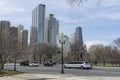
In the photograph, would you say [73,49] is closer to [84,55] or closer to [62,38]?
[84,55]

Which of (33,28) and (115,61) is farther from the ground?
(33,28)

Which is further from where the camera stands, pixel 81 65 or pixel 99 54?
pixel 99 54

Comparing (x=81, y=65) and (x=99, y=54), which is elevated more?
(x=99, y=54)

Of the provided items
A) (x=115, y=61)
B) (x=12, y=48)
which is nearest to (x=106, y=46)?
(x=115, y=61)

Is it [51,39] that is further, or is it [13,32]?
[51,39]

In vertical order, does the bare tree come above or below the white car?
above

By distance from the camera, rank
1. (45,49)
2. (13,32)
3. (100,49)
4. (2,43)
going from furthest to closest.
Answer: (45,49) → (100,49) → (13,32) → (2,43)

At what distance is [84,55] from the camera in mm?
130000

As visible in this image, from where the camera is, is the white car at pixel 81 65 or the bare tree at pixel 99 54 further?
the bare tree at pixel 99 54

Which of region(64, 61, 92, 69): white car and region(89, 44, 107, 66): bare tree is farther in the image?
region(89, 44, 107, 66): bare tree

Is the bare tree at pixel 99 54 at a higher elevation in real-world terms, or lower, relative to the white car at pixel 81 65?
higher

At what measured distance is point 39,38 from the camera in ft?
480

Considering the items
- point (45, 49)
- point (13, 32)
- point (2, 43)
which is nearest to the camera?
point (2, 43)

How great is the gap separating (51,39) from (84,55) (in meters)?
23.4
